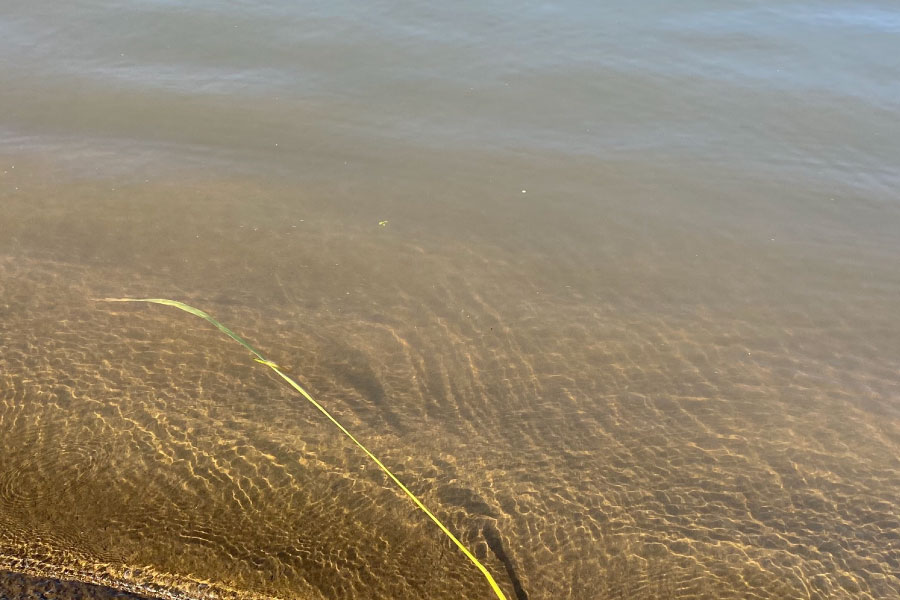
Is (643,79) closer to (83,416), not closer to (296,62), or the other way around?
(296,62)

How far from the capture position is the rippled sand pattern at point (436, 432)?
2.98m

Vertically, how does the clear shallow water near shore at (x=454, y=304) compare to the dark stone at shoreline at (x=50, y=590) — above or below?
above

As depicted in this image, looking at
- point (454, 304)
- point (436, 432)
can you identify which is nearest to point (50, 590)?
point (436, 432)

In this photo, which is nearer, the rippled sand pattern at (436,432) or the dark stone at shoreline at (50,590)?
the dark stone at shoreline at (50,590)

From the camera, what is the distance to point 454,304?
4297 millimetres

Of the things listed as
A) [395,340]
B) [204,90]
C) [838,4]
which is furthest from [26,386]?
[838,4]

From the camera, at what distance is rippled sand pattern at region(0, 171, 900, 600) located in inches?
117

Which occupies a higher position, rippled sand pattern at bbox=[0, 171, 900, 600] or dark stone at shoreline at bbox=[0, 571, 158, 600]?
rippled sand pattern at bbox=[0, 171, 900, 600]

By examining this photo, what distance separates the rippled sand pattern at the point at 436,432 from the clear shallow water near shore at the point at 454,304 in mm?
17

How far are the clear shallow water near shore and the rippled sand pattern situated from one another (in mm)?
17

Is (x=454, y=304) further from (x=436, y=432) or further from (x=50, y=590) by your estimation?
(x=50, y=590)

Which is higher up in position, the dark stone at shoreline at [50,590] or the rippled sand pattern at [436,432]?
the rippled sand pattern at [436,432]

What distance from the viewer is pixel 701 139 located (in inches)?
223

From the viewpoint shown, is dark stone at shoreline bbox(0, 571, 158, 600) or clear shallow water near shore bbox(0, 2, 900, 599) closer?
dark stone at shoreline bbox(0, 571, 158, 600)
